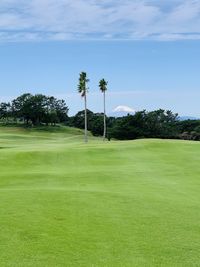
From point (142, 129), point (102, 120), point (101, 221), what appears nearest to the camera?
point (101, 221)

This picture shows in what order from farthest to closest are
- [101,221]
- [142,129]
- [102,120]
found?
[102,120]
[142,129]
[101,221]

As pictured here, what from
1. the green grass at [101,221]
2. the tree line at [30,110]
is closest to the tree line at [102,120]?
the tree line at [30,110]

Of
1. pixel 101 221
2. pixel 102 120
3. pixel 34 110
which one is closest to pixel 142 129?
pixel 102 120

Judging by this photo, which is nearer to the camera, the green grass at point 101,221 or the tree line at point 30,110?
the green grass at point 101,221


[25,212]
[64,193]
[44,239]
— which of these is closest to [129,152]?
[64,193]

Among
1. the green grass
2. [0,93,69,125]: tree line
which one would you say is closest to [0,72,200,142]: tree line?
[0,93,69,125]: tree line

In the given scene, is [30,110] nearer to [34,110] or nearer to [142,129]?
[34,110]

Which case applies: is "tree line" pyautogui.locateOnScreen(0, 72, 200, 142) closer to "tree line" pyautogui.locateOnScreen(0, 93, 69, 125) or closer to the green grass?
"tree line" pyautogui.locateOnScreen(0, 93, 69, 125)

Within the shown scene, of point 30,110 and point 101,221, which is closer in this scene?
point 101,221

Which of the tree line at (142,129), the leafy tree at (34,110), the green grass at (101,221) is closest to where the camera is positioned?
the green grass at (101,221)

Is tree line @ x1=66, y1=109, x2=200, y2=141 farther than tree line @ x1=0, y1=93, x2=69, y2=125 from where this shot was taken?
No

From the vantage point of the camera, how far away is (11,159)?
3212 cm

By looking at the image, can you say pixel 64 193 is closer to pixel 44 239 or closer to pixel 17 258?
pixel 44 239

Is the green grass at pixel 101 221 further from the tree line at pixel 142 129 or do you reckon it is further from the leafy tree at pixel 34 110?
the leafy tree at pixel 34 110
